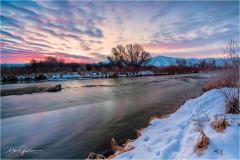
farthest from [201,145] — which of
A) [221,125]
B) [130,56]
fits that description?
[130,56]

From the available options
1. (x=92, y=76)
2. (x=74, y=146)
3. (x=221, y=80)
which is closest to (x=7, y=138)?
(x=74, y=146)

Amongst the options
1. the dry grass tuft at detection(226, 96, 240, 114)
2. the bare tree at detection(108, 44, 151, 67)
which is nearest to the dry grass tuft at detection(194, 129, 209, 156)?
the dry grass tuft at detection(226, 96, 240, 114)

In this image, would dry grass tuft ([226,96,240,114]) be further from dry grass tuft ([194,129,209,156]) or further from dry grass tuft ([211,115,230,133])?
dry grass tuft ([194,129,209,156])

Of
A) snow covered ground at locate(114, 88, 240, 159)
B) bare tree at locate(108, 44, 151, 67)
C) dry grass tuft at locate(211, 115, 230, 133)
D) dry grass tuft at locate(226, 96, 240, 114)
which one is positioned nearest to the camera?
snow covered ground at locate(114, 88, 240, 159)

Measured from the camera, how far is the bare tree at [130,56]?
5178 cm

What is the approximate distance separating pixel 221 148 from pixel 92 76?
26.7m

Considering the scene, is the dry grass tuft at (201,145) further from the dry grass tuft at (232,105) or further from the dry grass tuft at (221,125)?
the dry grass tuft at (232,105)

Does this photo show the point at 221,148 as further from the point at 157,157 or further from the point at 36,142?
the point at 36,142

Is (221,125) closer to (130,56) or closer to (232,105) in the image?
(232,105)

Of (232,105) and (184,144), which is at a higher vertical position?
(232,105)

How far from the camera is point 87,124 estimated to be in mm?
5254

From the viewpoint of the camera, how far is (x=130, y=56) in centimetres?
5259

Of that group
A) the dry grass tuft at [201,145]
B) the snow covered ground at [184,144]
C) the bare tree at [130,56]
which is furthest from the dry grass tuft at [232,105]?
the bare tree at [130,56]

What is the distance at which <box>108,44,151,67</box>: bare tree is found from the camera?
5178cm
